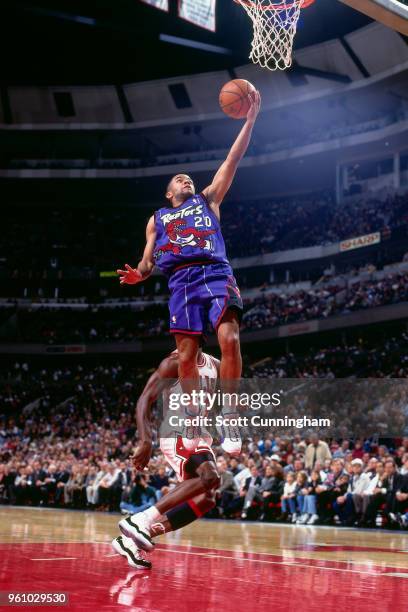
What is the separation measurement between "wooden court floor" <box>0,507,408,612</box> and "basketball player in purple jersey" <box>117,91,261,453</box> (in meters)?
1.33

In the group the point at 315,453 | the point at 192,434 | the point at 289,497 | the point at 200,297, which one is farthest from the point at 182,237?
the point at 315,453

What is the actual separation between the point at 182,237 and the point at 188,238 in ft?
0.15

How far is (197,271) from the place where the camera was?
17.4ft

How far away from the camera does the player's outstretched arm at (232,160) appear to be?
17.7ft

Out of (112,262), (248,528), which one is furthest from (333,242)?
(248,528)

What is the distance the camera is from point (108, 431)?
2397 cm

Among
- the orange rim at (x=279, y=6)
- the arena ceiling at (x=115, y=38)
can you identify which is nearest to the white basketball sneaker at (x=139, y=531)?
the orange rim at (x=279, y=6)

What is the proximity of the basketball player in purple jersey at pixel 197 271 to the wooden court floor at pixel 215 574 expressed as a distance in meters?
1.33

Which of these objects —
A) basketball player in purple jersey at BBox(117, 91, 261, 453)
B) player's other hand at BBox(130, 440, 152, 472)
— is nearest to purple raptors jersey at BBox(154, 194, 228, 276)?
basketball player in purple jersey at BBox(117, 91, 261, 453)

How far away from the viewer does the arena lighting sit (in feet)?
98.4

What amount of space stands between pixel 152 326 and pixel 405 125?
1461cm

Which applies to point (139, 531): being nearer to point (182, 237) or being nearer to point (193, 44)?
point (182, 237)

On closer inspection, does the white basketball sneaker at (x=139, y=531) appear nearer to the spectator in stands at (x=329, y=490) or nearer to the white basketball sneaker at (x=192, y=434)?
the white basketball sneaker at (x=192, y=434)

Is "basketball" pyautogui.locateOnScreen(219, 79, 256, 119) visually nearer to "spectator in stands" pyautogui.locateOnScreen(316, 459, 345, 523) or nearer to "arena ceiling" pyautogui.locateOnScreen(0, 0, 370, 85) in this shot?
"spectator in stands" pyautogui.locateOnScreen(316, 459, 345, 523)
